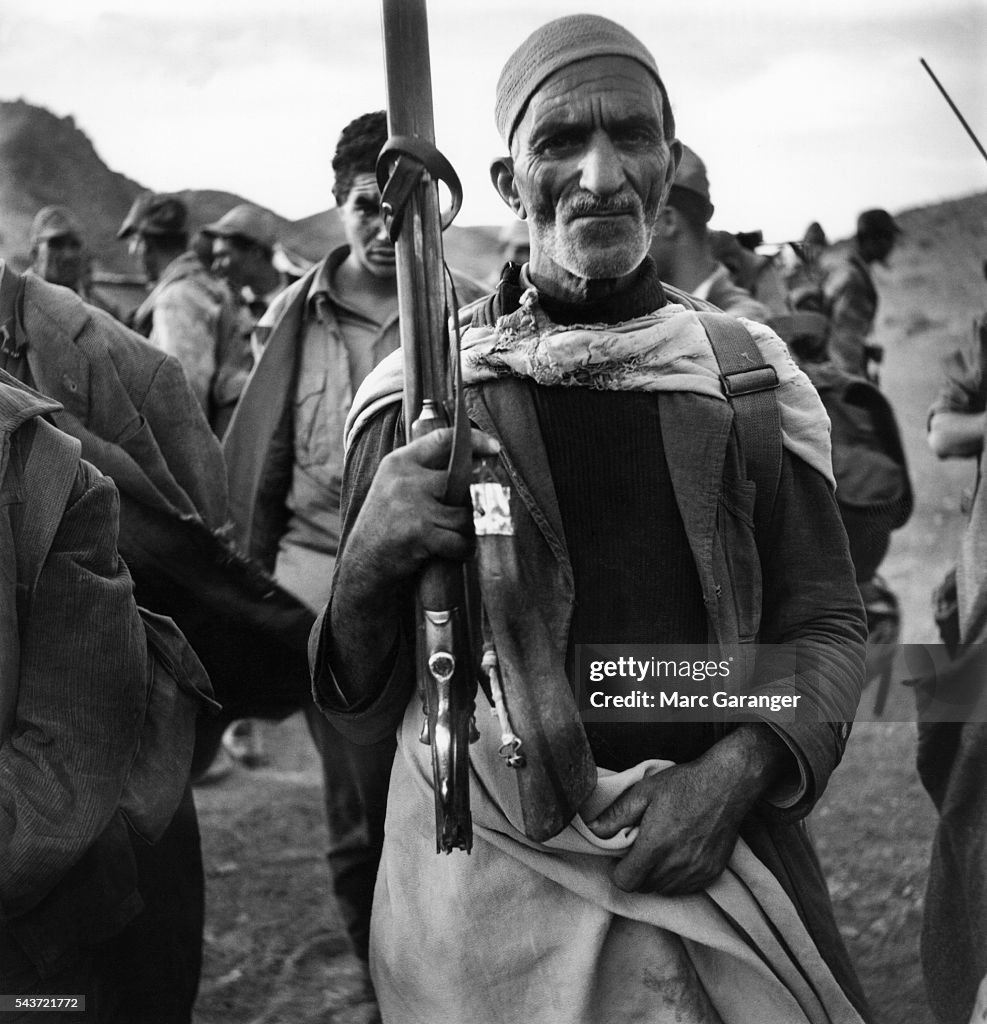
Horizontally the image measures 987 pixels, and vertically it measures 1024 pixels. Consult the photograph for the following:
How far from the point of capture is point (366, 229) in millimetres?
3418

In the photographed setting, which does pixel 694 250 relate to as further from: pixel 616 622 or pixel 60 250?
pixel 60 250

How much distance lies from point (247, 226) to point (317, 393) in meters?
0.35

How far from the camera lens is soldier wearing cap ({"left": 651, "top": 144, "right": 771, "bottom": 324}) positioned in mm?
2988

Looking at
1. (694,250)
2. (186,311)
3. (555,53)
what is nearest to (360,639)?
(555,53)

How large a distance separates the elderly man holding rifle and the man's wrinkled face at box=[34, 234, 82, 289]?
3.61ft

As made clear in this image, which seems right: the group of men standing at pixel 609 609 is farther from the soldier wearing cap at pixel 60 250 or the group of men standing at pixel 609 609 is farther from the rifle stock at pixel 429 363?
the soldier wearing cap at pixel 60 250

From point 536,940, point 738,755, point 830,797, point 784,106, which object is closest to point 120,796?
point 536,940

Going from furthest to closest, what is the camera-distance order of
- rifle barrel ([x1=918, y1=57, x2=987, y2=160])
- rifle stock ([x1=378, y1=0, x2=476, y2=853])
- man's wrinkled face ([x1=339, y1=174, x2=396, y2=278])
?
man's wrinkled face ([x1=339, y1=174, x2=396, y2=278]) → rifle barrel ([x1=918, y1=57, x2=987, y2=160]) → rifle stock ([x1=378, y1=0, x2=476, y2=853])

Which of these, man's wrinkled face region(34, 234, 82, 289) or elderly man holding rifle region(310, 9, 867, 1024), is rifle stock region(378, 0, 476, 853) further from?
man's wrinkled face region(34, 234, 82, 289)

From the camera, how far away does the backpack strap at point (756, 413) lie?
7.93 ft

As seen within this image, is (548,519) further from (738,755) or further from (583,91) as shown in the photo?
(583,91)

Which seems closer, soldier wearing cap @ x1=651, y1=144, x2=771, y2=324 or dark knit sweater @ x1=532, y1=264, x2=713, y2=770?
dark knit sweater @ x1=532, y1=264, x2=713, y2=770

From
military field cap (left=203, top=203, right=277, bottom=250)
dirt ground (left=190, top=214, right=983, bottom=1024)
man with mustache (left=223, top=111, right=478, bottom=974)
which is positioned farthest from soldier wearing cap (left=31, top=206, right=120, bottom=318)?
dirt ground (left=190, top=214, right=983, bottom=1024)

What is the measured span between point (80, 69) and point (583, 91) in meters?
1.22
